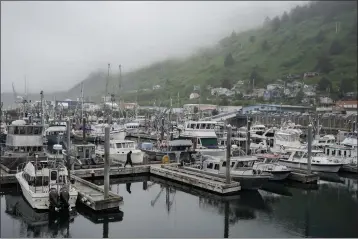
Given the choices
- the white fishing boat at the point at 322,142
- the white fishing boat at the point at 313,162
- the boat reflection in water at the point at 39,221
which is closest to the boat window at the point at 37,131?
the boat reflection in water at the point at 39,221

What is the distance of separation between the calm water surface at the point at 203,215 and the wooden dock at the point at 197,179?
0.52 meters

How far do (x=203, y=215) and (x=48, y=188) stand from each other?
8.44 metres

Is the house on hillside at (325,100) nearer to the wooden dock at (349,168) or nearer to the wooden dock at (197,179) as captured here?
the wooden dock at (349,168)

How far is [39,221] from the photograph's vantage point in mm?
18734

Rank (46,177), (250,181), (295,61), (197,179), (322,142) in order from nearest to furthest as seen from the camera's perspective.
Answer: (46,177) < (250,181) < (197,179) < (322,142) < (295,61)

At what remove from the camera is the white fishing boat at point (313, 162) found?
3369cm

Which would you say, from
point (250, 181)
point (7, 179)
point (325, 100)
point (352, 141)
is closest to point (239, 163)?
point (250, 181)

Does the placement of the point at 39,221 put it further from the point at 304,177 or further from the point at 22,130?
the point at 304,177

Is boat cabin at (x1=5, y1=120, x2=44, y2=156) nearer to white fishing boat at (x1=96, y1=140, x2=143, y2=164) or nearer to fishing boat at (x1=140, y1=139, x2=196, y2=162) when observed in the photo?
white fishing boat at (x1=96, y1=140, x2=143, y2=164)

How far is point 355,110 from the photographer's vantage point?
83.1 m

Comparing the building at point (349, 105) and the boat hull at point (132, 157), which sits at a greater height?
the building at point (349, 105)

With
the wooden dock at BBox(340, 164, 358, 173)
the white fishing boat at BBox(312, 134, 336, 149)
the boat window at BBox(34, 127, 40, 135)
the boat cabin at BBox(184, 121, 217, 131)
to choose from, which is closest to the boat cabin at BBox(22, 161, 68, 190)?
the boat window at BBox(34, 127, 40, 135)

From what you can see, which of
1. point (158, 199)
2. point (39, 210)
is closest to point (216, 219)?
point (158, 199)

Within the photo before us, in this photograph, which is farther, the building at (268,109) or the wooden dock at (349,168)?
the building at (268,109)
